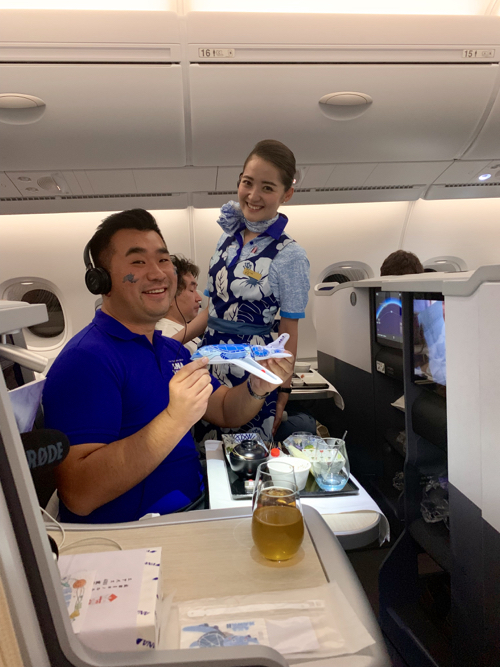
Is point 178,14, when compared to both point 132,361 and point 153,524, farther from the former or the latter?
point 153,524

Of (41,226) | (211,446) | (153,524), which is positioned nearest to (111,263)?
(211,446)

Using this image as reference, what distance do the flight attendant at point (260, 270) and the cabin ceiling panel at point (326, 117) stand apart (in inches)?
27.8

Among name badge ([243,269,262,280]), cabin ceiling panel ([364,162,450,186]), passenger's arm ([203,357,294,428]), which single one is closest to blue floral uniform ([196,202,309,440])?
name badge ([243,269,262,280])

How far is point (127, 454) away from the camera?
131 centimetres

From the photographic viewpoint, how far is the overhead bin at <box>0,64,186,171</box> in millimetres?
2516

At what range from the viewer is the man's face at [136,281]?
5.32 feet

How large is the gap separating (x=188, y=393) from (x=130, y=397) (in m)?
0.30

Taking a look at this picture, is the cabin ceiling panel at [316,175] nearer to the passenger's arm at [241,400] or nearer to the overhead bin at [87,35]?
the overhead bin at [87,35]

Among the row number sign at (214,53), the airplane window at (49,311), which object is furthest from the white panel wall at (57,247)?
the row number sign at (214,53)

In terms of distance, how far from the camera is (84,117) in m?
2.77

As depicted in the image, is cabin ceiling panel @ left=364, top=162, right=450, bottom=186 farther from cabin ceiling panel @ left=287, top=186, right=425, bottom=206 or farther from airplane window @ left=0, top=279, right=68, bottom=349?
airplane window @ left=0, top=279, right=68, bottom=349

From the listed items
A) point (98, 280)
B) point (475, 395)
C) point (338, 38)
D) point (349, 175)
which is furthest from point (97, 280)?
point (349, 175)

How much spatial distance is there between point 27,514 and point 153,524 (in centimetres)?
51

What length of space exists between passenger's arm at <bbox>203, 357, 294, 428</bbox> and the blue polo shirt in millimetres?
231
